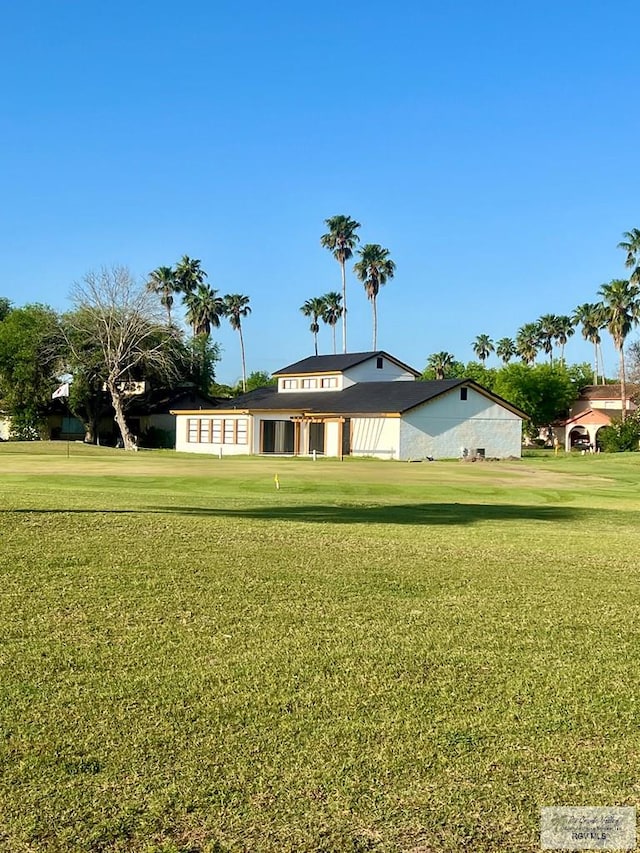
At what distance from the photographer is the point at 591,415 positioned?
294ft

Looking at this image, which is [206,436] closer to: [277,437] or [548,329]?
[277,437]

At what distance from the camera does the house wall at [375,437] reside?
5191cm

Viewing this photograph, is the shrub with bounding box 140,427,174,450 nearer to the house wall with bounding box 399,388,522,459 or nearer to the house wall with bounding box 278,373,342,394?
the house wall with bounding box 278,373,342,394

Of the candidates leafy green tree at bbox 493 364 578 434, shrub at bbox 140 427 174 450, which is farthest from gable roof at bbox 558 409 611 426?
shrub at bbox 140 427 174 450

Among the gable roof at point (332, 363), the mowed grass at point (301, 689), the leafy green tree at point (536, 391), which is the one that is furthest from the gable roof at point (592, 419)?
the mowed grass at point (301, 689)

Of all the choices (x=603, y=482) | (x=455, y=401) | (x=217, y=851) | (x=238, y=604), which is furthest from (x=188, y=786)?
(x=455, y=401)

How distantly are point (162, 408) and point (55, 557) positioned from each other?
6315 centimetres

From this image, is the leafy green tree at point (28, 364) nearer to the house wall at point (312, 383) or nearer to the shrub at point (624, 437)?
the house wall at point (312, 383)

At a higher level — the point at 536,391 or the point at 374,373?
the point at 536,391

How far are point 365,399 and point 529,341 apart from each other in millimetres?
72157

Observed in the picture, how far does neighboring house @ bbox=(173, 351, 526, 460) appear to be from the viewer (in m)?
52.8

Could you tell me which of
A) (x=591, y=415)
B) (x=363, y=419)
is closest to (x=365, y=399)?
(x=363, y=419)

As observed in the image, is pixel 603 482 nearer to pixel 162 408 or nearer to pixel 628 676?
pixel 628 676

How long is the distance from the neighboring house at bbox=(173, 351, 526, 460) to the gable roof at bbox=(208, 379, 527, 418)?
65 millimetres
